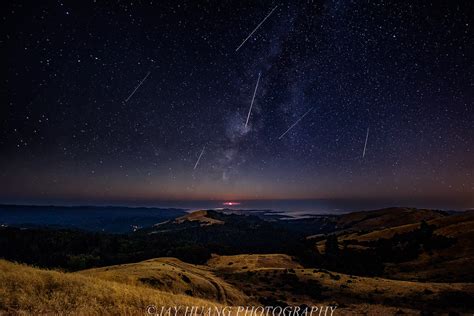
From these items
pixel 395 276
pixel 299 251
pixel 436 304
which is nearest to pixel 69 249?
pixel 299 251

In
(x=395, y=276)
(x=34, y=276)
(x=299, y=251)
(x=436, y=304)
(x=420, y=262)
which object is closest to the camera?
(x=34, y=276)

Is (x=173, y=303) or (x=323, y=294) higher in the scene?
(x=173, y=303)

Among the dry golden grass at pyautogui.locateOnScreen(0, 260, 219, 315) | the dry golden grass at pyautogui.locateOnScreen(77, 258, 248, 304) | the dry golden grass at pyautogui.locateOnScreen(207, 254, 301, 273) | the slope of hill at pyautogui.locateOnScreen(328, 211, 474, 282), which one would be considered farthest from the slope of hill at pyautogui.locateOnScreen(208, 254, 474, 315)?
the dry golden grass at pyautogui.locateOnScreen(0, 260, 219, 315)

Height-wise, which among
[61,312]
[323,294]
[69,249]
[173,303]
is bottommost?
[69,249]

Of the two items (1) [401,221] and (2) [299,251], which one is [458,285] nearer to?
(2) [299,251]

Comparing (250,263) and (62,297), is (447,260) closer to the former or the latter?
(250,263)

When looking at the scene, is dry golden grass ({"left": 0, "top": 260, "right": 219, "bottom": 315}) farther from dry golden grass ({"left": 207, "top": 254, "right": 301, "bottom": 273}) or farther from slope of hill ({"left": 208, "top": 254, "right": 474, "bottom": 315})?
dry golden grass ({"left": 207, "top": 254, "right": 301, "bottom": 273})

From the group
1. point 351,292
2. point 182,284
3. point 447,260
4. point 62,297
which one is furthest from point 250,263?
point 62,297
